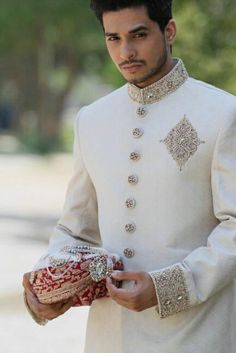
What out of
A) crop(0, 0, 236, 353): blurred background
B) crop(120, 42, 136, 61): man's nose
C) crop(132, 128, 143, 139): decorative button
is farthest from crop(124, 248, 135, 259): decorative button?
crop(0, 0, 236, 353): blurred background

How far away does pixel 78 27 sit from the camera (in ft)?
125

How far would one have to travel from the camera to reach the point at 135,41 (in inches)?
124

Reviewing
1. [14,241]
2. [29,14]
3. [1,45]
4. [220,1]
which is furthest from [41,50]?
[14,241]

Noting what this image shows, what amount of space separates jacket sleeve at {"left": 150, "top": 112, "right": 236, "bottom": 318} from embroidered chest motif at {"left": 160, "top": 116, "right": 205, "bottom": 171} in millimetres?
90

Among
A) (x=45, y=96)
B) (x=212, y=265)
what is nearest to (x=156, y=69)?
(x=212, y=265)

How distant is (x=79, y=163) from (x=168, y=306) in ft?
1.98

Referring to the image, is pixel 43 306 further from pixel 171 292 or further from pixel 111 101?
pixel 111 101

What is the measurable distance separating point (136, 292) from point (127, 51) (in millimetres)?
639

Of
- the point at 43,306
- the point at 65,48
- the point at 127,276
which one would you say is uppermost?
the point at 127,276

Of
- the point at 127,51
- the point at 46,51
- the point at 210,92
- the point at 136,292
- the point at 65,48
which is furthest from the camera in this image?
the point at 65,48

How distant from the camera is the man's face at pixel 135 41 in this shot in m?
3.16

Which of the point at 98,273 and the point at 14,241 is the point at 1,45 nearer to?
the point at 14,241

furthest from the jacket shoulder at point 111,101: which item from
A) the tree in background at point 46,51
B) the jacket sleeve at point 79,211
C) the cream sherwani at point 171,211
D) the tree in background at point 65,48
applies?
the tree in background at point 46,51

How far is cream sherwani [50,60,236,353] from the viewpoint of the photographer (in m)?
3.12
